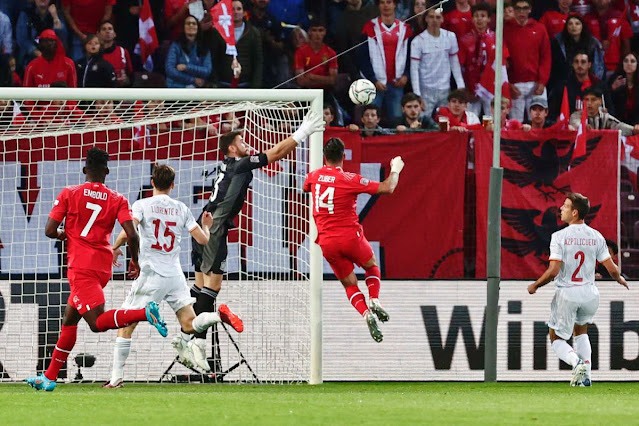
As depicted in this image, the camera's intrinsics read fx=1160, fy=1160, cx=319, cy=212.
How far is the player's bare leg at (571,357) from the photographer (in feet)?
34.7

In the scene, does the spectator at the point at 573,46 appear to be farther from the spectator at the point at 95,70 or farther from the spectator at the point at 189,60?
the spectator at the point at 95,70

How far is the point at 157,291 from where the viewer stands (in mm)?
9469

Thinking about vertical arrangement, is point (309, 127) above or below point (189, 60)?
below

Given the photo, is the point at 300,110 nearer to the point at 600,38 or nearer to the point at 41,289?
the point at 41,289

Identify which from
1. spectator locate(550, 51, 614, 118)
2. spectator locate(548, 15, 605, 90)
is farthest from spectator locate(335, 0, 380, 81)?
spectator locate(550, 51, 614, 118)

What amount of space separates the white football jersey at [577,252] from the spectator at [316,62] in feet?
14.4

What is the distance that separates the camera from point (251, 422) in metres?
6.46

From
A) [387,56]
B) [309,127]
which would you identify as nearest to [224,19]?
[387,56]

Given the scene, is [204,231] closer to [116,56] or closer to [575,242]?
[575,242]

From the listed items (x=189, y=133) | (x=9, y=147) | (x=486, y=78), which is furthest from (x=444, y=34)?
(x=9, y=147)

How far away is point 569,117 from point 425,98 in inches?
68.4

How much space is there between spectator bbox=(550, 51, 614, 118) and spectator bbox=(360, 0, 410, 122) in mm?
1922

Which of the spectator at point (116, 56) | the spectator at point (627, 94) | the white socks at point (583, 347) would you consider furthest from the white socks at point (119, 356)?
the spectator at point (627, 94)

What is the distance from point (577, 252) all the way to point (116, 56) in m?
6.31
